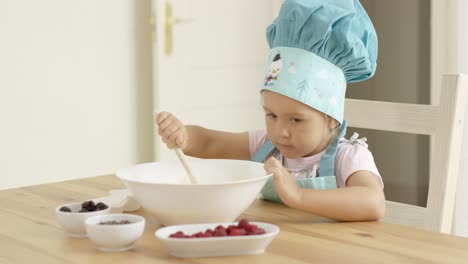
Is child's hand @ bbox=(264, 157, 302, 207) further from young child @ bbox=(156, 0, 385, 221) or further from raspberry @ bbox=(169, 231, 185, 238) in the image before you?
→ raspberry @ bbox=(169, 231, 185, 238)

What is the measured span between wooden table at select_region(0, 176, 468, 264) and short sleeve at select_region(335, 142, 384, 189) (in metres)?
0.15

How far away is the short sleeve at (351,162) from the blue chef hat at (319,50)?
7 cm

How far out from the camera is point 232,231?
1.22 m

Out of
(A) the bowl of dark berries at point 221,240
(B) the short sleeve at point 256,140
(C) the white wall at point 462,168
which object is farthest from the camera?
(C) the white wall at point 462,168

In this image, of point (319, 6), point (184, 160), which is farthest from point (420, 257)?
point (319, 6)

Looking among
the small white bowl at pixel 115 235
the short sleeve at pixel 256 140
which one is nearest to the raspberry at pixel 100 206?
the small white bowl at pixel 115 235

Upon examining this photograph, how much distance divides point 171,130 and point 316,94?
0.97 feet

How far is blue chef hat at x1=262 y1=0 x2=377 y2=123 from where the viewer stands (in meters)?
1.58

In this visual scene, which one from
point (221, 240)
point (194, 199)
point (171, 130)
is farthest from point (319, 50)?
point (221, 240)

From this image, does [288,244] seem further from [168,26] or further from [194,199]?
[168,26]

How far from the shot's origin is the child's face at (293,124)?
1647 millimetres

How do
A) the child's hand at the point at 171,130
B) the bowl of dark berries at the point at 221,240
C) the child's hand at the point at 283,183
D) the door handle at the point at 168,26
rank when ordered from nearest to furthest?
the bowl of dark berries at the point at 221,240, the child's hand at the point at 283,183, the child's hand at the point at 171,130, the door handle at the point at 168,26

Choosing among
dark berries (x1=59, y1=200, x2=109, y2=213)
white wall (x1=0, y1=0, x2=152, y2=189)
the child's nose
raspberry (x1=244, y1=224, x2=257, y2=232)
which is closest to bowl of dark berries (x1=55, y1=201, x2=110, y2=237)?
dark berries (x1=59, y1=200, x2=109, y2=213)

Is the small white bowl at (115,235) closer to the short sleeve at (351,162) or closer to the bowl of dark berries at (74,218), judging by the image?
the bowl of dark berries at (74,218)
